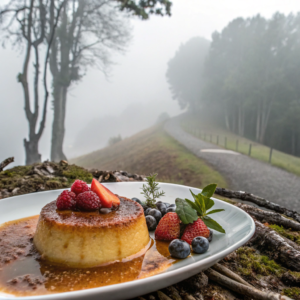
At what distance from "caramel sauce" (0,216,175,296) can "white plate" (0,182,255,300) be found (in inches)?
5.1

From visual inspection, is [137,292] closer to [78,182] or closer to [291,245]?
[78,182]

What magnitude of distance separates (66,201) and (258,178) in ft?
33.2

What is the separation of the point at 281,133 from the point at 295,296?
2825 centimetres

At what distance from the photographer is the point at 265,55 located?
76.9 ft

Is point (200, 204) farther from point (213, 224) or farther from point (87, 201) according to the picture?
point (87, 201)

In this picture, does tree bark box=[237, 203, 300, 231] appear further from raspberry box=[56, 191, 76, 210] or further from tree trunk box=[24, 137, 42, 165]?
tree trunk box=[24, 137, 42, 165]

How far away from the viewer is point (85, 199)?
2.03 metres

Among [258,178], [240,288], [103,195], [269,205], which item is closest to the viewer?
[240,288]

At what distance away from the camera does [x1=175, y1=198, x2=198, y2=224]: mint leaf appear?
1.94 m

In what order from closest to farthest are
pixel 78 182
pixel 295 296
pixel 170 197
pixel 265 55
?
pixel 295 296 → pixel 78 182 → pixel 170 197 → pixel 265 55

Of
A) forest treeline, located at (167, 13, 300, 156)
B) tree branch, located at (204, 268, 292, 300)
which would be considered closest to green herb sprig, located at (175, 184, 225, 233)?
tree branch, located at (204, 268, 292, 300)

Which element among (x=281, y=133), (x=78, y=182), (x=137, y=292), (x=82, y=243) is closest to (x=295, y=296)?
(x=137, y=292)

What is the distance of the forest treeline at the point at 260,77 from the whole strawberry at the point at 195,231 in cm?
2478

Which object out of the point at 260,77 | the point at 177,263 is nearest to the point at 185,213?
the point at 177,263
